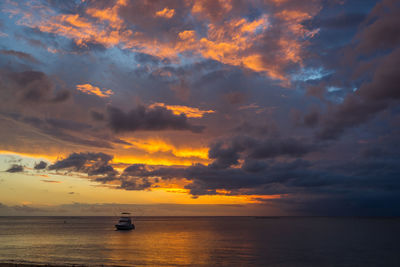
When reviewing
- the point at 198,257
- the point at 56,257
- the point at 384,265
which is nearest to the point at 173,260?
the point at 198,257

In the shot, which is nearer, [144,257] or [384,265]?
[384,265]

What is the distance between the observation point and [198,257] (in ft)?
277

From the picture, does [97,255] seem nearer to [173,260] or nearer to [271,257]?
[173,260]

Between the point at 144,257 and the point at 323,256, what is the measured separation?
1943 inches

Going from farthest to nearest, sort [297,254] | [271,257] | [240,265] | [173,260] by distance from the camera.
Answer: [297,254]
[271,257]
[173,260]
[240,265]

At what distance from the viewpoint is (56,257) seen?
269ft

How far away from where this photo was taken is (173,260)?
79.4 metres

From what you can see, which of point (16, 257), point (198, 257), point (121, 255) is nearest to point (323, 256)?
point (198, 257)

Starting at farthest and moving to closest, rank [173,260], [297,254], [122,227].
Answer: [122,227], [297,254], [173,260]

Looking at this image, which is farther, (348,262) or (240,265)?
(348,262)

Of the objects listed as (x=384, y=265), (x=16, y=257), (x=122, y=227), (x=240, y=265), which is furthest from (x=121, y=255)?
(x=122, y=227)

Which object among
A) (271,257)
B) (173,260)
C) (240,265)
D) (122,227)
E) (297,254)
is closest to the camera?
(240,265)

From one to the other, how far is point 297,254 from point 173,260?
3640 cm

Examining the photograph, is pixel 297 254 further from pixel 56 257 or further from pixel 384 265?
pixel 56 257
